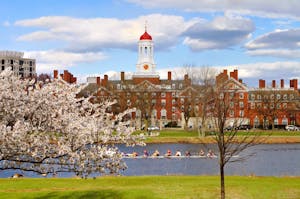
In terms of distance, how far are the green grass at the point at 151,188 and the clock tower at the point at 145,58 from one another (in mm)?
87562

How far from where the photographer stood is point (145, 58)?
11600 centimetres

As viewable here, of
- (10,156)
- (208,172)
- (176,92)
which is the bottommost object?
(208,172)

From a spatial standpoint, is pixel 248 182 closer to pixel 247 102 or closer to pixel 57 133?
pixel 57 133

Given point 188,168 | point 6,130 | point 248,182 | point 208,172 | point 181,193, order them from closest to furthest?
point 6,130, point 181,193, point 248,182, point 208,172, point 188,168

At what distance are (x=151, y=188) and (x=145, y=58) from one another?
94.4 meters

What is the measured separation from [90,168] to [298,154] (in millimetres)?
44702

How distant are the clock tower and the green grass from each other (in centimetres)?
8756

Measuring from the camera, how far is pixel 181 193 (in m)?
21.3

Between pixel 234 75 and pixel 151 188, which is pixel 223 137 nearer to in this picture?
pixel 151 188

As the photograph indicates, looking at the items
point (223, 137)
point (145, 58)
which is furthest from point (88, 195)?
point (145, 58)

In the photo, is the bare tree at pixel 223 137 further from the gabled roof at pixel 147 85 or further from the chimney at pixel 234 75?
the gabled roof at pixel 147 85

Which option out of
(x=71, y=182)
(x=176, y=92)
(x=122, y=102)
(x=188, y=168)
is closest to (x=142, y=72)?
(x=176, y=92)

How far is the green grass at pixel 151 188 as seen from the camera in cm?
2098

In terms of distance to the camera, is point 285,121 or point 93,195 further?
point 285,121
